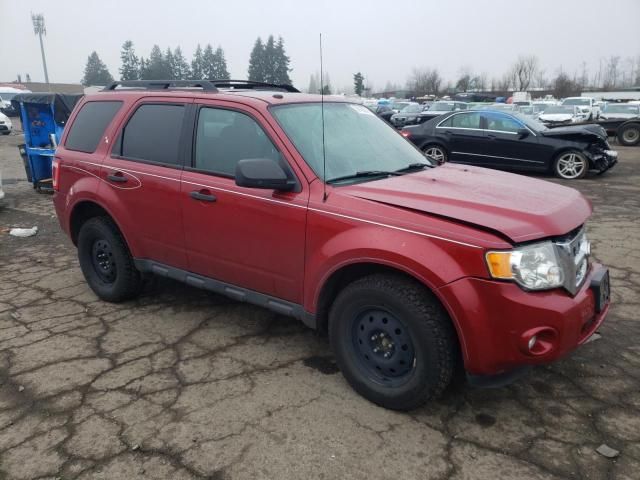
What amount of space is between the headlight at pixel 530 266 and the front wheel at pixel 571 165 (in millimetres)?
9813

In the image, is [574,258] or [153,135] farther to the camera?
[153,135]

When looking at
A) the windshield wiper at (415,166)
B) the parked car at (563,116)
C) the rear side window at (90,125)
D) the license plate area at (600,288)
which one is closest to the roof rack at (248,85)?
the rear side window at (90,125)

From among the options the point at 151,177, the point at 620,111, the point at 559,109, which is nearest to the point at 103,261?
the point at 151,177

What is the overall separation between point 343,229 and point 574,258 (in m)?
1.28

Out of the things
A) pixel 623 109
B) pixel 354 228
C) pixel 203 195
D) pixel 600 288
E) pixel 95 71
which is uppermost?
pixel 95 71

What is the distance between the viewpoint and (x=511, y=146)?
37.9 feet

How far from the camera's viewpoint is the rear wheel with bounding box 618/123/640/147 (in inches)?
758

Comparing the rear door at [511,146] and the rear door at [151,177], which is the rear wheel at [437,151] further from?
the rear door at [151,177]

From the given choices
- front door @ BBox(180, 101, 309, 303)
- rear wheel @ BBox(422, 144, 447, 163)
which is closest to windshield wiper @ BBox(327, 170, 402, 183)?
front door @ BBox(180, 101, 309, 303)

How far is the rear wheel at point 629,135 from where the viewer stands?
19.3 m

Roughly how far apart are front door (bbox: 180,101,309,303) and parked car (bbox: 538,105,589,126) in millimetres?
21293

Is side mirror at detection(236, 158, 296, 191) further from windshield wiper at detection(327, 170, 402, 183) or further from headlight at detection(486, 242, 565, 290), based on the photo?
headlight at detection(486, 242, 565, 290)

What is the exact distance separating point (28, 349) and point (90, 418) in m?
1.19

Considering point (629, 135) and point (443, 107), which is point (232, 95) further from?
point (443, 107)
